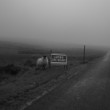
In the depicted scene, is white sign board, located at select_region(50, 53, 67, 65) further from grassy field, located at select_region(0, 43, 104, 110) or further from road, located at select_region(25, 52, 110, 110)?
road, located at select_region(25, 52, 110, 110)

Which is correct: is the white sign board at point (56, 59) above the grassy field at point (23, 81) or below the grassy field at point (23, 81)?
above

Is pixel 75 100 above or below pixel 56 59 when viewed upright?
below

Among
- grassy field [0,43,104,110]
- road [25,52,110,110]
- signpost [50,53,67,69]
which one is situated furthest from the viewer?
signpost [50,53,67,69]

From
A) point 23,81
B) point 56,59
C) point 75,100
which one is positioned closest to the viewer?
point 75,100

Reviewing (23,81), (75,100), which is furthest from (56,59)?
(75,100)

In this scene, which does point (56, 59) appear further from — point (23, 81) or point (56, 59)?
point (23, 81)

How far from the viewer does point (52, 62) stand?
44.0ft

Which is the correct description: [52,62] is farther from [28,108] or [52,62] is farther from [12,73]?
[28,108]

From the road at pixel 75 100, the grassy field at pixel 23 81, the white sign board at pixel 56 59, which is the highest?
the white sign board at pixel 56 59

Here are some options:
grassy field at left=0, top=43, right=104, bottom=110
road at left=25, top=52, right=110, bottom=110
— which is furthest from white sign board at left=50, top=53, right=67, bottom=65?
road at left=25, top=52, right=110, bottom=110

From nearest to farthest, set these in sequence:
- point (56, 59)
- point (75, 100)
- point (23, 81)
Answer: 1. point (75, 100)
2. point (23, 81)
3. point (56, 59)

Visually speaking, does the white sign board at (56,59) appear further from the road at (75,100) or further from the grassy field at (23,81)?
the road at (75,100)

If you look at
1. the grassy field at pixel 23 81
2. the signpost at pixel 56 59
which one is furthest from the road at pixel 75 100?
the signpost at pixel 56 59

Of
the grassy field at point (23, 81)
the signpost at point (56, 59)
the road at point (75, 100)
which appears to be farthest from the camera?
the signpost at point (56, 59)
